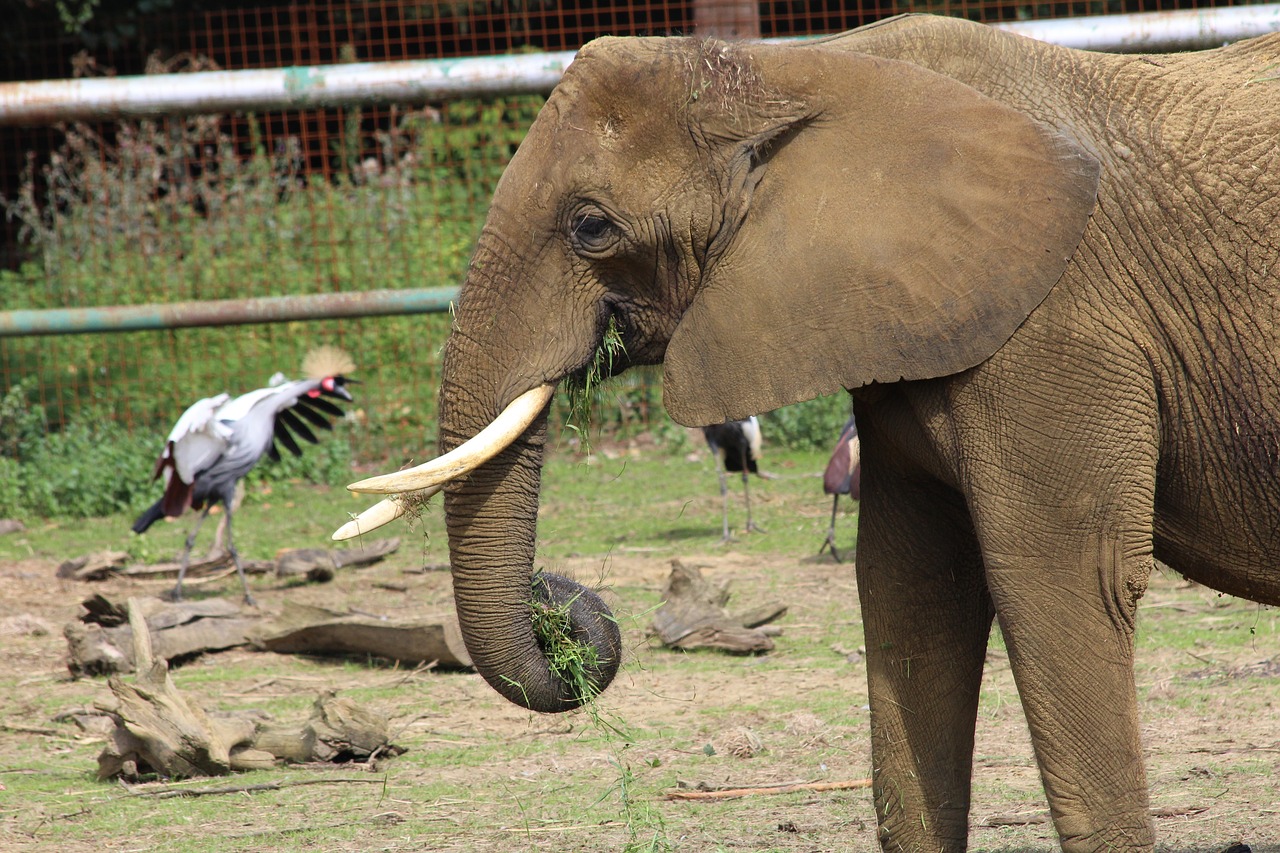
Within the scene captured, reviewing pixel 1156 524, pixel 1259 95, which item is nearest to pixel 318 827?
pixel 1156 524

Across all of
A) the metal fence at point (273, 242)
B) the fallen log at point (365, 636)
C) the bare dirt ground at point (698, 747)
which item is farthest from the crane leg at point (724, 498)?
the fallen log at point (365, 636)

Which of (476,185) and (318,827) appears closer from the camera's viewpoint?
(318,827)

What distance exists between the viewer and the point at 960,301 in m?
3.22

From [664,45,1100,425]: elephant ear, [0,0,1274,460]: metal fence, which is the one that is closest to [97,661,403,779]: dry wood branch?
[664,45,1100,425]: elephant ear

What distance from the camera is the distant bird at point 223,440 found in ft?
29.1

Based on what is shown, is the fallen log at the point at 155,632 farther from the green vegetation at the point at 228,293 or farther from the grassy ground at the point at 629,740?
the green vegetation at the point at 228,293

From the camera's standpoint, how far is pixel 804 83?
3377mm

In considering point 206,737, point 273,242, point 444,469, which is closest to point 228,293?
point 273,242

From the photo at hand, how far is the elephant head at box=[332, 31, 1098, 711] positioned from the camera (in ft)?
10.6

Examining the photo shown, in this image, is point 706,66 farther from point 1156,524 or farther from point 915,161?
point 1156,524

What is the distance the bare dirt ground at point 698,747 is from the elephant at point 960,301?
1.17 meters

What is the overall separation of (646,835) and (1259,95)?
272cm

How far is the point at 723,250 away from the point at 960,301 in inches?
21.5

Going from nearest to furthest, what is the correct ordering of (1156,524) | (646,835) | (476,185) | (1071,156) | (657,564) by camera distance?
(1071,156), (1156,524), (646,835), (657,564), (476,185)
